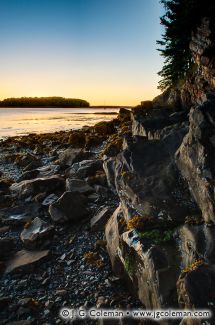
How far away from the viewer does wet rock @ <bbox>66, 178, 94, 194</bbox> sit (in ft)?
55.4

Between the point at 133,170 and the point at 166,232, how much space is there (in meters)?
3.00

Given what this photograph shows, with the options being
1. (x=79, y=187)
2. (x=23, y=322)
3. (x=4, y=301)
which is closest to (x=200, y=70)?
(x=79, y=187)

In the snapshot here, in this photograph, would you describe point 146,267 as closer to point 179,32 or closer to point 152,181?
point 152,181

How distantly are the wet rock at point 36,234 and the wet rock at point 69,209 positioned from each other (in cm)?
75

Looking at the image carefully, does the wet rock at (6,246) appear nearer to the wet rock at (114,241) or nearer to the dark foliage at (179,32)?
the wet rock at (114,241)

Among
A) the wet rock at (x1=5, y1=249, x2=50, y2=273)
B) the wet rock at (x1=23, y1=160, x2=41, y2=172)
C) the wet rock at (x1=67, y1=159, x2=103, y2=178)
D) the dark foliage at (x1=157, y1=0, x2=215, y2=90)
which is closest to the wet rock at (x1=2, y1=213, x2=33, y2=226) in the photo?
the wet rock at (x1=5, y1=249, x2=50, y2=273)

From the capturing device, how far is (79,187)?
17172mm

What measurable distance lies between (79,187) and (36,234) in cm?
453

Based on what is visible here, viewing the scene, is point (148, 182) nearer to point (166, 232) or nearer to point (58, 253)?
point (166, 232)

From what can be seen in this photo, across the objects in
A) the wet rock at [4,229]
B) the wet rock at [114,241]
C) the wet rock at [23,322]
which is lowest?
the wet rock at [23,322]

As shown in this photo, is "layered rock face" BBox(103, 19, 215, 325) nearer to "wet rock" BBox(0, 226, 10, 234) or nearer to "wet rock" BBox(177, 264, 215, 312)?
"wet rock" BBox(177, 264, 215, 312)

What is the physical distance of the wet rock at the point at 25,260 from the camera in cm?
1161

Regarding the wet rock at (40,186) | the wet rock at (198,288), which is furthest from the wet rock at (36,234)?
the wet rock at (198,288)

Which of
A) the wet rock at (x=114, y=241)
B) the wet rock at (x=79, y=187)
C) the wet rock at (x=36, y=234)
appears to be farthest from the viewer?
the wet rock at (x=79, y=187)
